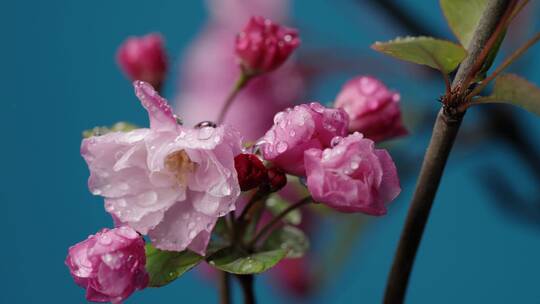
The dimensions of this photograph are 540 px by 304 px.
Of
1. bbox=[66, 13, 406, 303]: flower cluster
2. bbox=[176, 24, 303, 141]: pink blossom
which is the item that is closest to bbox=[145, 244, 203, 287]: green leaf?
bbox=[66, 13, 406, 303]: flower cluster

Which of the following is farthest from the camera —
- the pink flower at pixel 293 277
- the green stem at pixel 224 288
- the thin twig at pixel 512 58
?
the pink flower at pixel 293 277

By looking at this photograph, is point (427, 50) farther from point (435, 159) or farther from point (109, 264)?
point (109, 264)

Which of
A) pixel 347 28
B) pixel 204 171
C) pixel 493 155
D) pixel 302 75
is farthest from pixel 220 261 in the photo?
pixel 347 28

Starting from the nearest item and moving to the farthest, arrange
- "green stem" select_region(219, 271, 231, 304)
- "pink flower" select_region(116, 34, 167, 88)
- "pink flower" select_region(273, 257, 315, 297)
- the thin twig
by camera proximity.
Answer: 1. the thin twig
2. "green stem" select_region(219, 271, 231, 304)
3. "pink flower" select_region(116, 34, 167, 88)
4. "pink flower" select_region(273, 257, 315, 297)

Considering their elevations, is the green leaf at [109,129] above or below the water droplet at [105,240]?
above

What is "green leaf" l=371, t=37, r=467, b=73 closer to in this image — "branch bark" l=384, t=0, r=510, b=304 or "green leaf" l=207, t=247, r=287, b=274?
"branch bark" l=384, t=0, r=510, b=304

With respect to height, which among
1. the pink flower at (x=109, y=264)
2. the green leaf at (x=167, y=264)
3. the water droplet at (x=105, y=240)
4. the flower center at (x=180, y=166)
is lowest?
the green leaf at (x=167, y=264)

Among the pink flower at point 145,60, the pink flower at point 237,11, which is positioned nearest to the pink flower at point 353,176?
the pink flower at point 145,60

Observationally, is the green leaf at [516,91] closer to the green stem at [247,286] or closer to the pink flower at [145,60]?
the green stem at [247,286]
